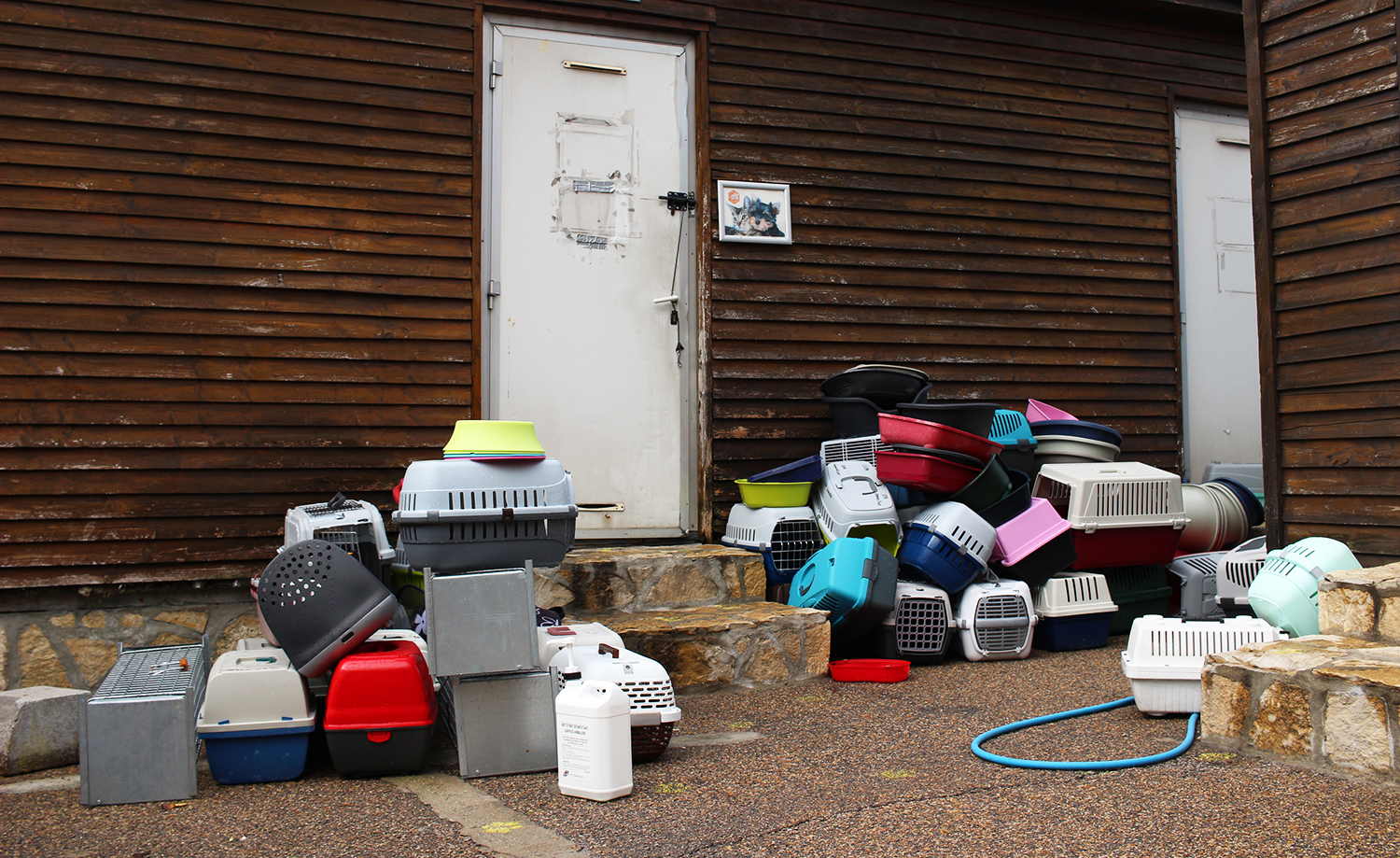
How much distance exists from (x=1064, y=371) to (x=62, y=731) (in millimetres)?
5789

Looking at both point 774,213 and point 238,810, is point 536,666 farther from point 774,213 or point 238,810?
point 774,213

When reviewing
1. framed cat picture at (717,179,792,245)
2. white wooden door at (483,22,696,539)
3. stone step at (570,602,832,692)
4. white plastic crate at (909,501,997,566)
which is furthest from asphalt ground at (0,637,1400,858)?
framed cat picture at (717,179,792,245)

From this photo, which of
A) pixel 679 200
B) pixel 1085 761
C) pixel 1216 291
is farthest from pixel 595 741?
pixel 1216 291

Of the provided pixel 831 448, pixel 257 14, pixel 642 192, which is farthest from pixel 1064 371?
pixel 257 14

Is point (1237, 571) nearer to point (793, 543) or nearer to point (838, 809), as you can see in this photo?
point (793, 543)

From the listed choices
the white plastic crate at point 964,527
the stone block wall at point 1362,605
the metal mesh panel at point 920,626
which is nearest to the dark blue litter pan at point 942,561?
the white plastic crate at point 964,527

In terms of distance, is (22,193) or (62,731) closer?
(62,731)

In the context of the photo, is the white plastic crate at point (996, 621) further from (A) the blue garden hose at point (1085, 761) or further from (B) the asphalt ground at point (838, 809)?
(A) the blue garden hose at point (1085, 761)

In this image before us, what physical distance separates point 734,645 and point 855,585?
0.62 m

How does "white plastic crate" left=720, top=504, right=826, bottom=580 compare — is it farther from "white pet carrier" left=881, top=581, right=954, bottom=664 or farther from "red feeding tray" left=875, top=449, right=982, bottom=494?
"white pet carrier" left=881, top=581, right=954, bottom=664

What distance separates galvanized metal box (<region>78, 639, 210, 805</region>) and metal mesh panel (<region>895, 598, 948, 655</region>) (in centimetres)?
299

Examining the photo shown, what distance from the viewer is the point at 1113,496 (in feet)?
16.7

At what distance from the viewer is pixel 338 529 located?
13.7ft

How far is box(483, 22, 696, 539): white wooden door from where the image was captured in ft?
18.1
